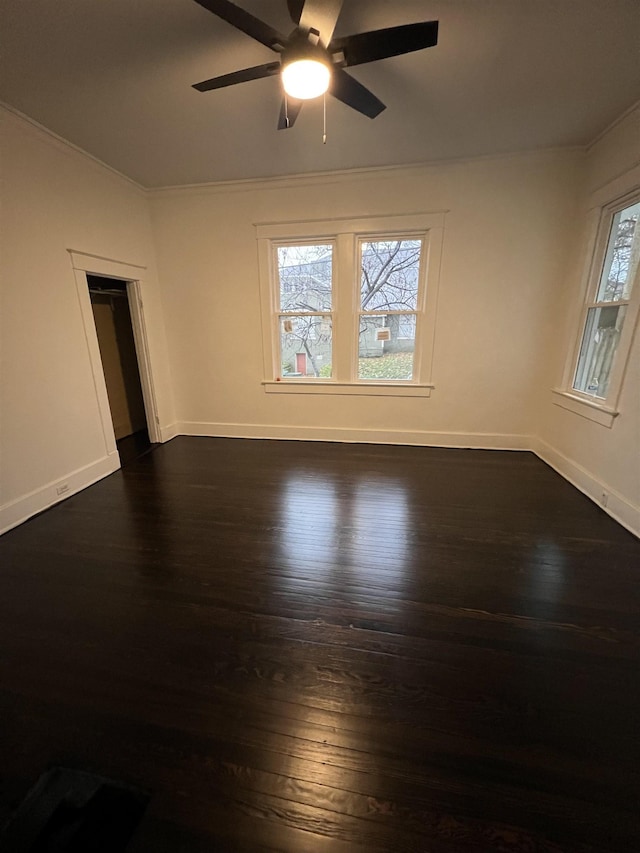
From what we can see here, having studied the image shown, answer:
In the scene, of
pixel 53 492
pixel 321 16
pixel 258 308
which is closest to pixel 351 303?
pixel 258 308

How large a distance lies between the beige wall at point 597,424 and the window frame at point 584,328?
0.16 ft

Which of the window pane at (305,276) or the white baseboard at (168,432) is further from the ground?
the window pane at (305,276)

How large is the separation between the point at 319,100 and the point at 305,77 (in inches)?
30.2

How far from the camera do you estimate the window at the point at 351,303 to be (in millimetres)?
3650

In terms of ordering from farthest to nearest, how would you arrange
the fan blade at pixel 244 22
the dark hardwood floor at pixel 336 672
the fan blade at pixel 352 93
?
the fan blade at pixel 352 93, the fan blade at pixel 244 22, the dark hardwood floor at pixel 336 672

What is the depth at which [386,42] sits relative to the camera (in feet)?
5.19

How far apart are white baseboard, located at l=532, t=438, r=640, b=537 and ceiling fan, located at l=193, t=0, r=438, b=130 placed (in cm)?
299

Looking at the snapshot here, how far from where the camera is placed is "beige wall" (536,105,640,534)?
8.18 ft

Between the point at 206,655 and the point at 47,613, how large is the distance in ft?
3.08

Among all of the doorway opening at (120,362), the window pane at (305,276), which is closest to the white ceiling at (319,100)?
the window pane at (305,276)

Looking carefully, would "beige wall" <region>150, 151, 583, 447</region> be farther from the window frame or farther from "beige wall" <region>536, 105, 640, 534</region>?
the window frame

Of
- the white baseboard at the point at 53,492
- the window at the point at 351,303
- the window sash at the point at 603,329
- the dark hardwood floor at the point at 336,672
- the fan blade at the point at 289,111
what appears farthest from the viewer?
the window at the point at 351,303

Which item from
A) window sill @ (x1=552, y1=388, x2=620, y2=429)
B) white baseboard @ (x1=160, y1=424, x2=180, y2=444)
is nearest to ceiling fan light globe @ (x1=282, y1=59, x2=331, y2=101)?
window sill @ (x1=552, y1=388, x2=620, y2=429)

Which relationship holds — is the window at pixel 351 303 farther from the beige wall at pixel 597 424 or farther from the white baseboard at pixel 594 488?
the white baseboard at pixel 594 488
